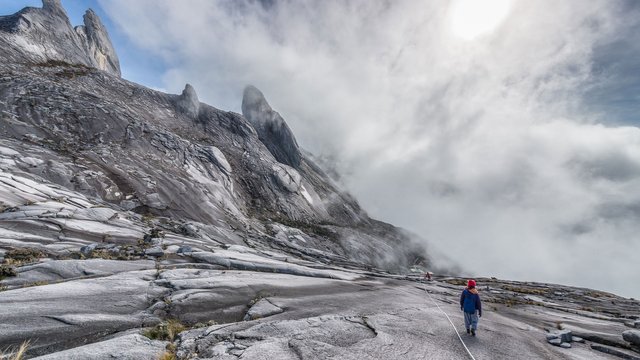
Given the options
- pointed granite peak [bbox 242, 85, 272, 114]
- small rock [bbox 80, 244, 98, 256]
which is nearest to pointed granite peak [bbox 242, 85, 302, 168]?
pointed granite peak [bbox 242, 85, 272, 114]

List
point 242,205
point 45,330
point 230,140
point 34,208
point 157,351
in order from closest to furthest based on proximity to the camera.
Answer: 1. point 157,351
2. point 45,330
3. point 34,208
4. point 242,205
5. point 230,140

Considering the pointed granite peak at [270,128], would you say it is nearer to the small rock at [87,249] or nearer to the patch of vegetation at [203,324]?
the small rock at [87,249]

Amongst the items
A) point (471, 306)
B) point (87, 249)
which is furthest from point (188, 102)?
point (471, 306)

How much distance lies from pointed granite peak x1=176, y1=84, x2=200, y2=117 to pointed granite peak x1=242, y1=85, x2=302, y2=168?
36.0m

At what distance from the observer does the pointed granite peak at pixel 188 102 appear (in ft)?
355

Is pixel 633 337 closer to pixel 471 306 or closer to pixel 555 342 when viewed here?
pixel 555 342

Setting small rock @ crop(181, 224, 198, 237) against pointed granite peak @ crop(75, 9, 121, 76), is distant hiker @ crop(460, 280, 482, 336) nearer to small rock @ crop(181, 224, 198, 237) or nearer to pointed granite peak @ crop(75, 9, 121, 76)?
small rock @ crop(181, 224, 198, 237)

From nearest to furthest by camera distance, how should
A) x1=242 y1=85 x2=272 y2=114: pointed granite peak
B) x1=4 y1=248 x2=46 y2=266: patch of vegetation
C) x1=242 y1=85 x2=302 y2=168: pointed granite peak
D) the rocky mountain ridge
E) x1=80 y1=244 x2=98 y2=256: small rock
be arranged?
the rocky mountain ridge
x1=4 y1=248 x2=46 y2=266: patch of vegetation
x1=80 y1=244 x2=98 y2=256: small rock
x1=242 y1=85 x2=302 y2=168: pointed granite peak
x1=242 y1=85 x2=272 y2=114: pointed granite peak

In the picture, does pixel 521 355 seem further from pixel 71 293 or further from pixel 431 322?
pixel 71 293

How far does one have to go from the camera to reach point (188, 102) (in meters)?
110

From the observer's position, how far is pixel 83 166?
51844mm

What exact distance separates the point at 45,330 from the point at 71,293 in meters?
4.17

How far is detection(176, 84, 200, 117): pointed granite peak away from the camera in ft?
355

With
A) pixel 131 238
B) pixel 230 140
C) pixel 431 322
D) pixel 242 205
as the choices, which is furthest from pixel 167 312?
pixel 230 140
